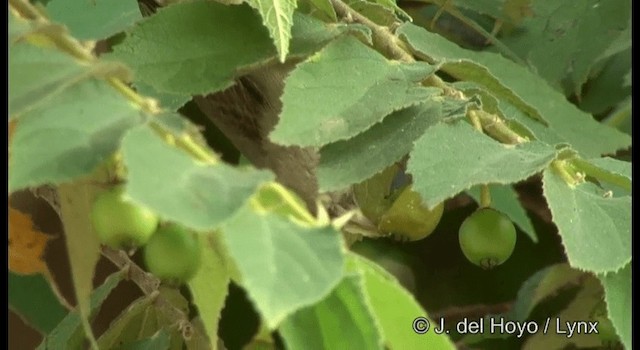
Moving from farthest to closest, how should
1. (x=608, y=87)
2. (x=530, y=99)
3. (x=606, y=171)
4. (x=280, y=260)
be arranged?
(x=608, y=87) < (x=530, y=99) < (x=606, y=171) < (x=280, y=260)

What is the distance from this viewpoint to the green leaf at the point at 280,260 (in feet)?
0.48

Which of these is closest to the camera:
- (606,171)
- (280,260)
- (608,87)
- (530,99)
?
(280,260)

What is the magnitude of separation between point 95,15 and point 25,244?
0.29 feet

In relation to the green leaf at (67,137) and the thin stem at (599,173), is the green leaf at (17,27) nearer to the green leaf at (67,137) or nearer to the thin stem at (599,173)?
the green leaf at (67,137)

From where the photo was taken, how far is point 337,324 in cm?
19

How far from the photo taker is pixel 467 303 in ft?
1.40

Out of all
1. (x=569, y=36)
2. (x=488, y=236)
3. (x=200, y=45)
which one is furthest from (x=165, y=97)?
(x=569, y=36)

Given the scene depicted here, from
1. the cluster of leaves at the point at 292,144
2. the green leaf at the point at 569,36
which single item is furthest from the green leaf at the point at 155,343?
the green leaf at the point at 569,36

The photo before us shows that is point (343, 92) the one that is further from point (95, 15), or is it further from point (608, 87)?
point (608, 87)

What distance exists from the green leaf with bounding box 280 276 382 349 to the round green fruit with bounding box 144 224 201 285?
26mm

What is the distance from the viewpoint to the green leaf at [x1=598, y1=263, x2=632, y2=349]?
0.76ft

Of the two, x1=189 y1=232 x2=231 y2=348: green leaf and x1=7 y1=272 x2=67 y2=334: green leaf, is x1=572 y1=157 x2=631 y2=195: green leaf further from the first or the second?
x1=7 y1=272 x2=67 y2=334: green leaf

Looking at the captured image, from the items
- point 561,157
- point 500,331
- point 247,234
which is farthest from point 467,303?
point 247,234

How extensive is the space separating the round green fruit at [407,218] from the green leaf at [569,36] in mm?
184
